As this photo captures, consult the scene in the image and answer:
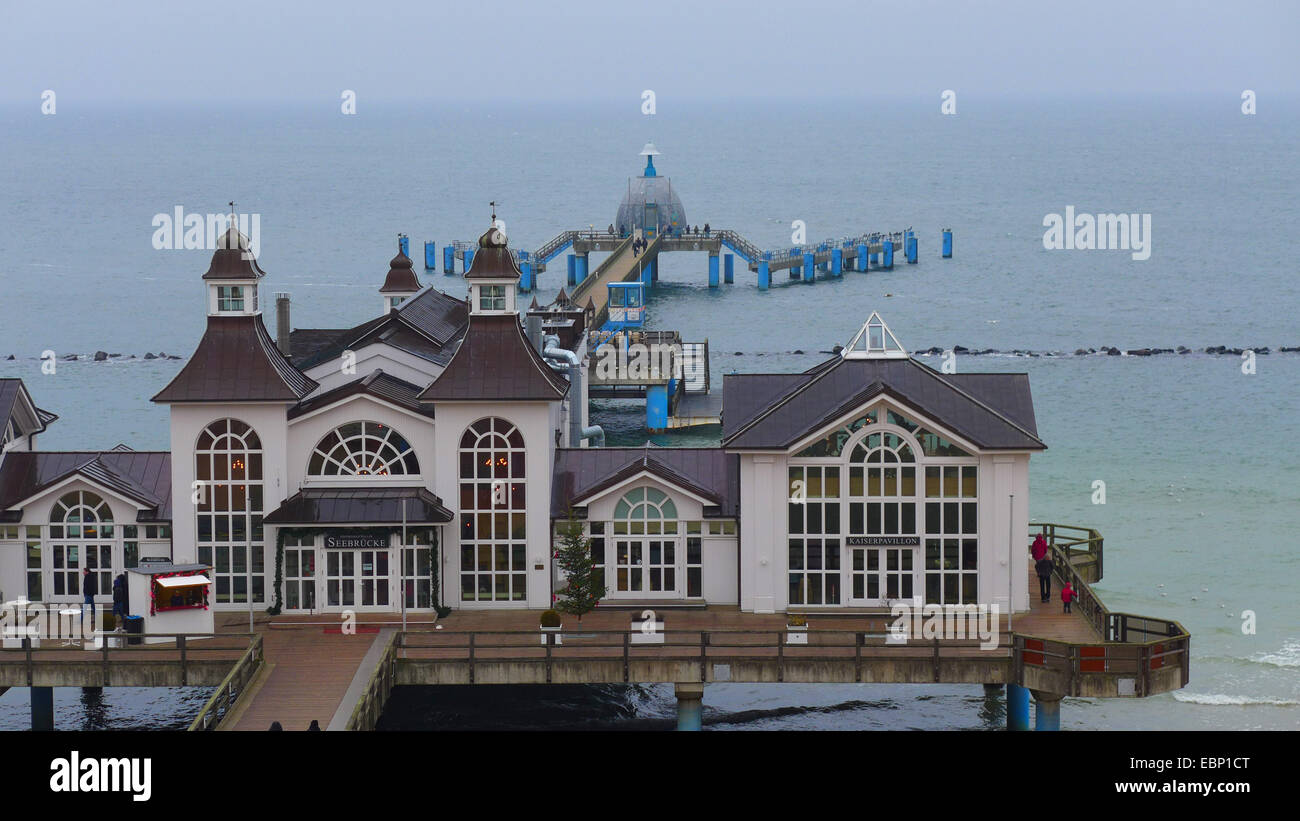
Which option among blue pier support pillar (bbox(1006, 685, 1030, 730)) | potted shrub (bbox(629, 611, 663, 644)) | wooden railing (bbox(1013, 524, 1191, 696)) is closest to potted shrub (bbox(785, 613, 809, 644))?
potted shrub (bbox(629, 611, 663, 644))

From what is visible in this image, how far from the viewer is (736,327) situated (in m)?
119

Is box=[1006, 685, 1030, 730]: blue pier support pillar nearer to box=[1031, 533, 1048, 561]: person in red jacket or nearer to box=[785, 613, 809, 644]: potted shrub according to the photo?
box=[1031, 533, 1048, 561]: person in red jacket

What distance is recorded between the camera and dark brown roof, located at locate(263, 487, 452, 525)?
41031 mm

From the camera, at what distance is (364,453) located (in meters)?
42.2

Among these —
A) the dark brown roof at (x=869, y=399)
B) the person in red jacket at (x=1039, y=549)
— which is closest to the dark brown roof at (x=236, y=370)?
the dark brown roof at (x=869, y=399)

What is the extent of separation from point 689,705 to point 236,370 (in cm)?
1136

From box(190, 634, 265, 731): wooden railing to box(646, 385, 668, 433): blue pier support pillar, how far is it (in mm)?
45552

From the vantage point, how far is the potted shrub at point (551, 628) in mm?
37656

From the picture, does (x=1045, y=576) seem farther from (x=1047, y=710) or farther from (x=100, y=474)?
(x=100, y=474)

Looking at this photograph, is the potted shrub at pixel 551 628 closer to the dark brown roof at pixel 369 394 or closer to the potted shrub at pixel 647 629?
the potted shrub at pixel 647 629

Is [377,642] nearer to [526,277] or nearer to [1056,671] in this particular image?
[1056,671]

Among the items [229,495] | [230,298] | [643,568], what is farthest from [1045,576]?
[230,298]
